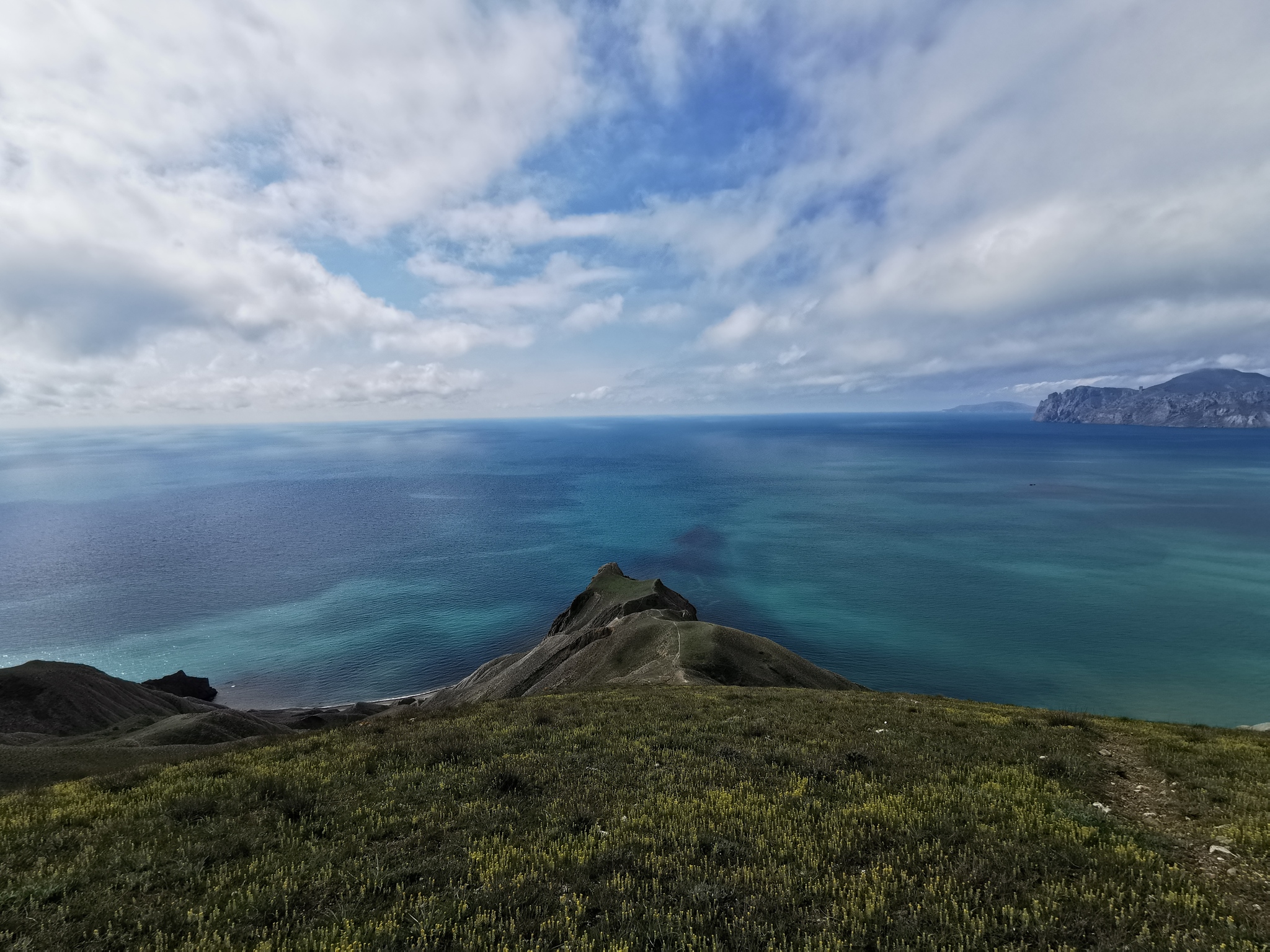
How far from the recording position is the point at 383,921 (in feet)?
27.3

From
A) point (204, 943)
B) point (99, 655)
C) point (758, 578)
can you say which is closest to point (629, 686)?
point (204, 943)

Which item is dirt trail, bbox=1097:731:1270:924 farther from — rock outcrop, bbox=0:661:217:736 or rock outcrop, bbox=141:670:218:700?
rock outcrop, bbox=141:670:218:700

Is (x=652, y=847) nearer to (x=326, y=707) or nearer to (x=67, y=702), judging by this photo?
(x=326, y=707)

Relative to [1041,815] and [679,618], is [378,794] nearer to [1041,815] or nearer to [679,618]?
[1041,815]

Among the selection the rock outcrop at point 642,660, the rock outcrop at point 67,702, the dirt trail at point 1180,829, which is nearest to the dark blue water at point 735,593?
the rock outcrop at point 67,702

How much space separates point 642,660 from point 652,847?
41.0 meters

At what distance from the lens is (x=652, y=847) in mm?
10469

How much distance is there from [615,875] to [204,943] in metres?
6.44

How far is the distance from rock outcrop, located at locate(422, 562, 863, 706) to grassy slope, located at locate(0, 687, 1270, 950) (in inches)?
963

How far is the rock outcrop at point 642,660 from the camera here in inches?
1763

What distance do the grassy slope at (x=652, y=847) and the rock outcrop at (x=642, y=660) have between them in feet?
80.2

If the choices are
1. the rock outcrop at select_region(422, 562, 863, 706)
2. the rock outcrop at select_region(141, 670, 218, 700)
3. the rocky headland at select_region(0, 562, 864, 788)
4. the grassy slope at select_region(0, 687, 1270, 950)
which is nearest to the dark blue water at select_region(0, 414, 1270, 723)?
the rock outcrop at select_region(141, 670, 218, 700)

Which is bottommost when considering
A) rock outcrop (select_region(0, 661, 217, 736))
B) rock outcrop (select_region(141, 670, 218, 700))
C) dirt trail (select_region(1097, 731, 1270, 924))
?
rock outcrop (select_region(141, 670, 218, 700))

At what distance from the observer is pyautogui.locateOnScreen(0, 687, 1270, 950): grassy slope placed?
8.10 meters
